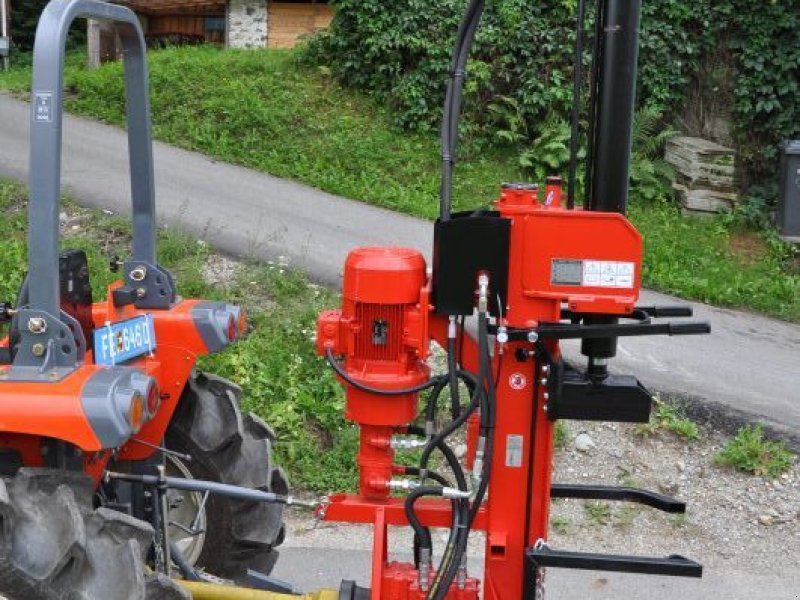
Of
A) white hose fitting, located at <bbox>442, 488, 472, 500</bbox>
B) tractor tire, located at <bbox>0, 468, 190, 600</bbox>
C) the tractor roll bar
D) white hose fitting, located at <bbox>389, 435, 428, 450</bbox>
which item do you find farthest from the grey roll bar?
white hose fitting, located at <bbox>442, 488, 472, 500</bbox>

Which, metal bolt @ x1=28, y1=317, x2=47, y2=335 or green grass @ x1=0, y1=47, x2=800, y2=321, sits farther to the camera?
green grass @ x1=0, y1=47, x2=800, y2=321

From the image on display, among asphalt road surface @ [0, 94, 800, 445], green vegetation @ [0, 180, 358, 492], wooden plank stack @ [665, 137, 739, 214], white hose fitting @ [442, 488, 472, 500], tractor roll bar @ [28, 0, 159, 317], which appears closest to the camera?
tractor roll bar @ [28, 0, 159, 317]

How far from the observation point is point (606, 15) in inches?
106

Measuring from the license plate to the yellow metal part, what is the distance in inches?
28.5

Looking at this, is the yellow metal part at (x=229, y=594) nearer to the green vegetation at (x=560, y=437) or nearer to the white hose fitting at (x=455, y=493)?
the white hose fitting at (x=455, y=493)

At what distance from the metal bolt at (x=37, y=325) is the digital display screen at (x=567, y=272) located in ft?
4.55

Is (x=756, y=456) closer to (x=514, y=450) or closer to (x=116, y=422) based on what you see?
(x=514, y=450)

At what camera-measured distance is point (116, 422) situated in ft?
8.36

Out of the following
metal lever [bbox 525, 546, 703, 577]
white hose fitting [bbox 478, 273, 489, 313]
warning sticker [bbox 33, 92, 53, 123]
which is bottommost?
metal lever [bbox 525, 546, 703, 577]

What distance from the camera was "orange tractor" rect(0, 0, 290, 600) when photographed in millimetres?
2514

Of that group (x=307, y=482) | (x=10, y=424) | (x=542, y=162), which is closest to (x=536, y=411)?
(x=10, y=424)

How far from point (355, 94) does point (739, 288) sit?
5.77m

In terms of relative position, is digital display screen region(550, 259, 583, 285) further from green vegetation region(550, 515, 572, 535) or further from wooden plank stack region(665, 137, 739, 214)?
wooden plank stack region(665, 137, 739, 214)

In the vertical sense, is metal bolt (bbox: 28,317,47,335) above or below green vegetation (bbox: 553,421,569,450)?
above
